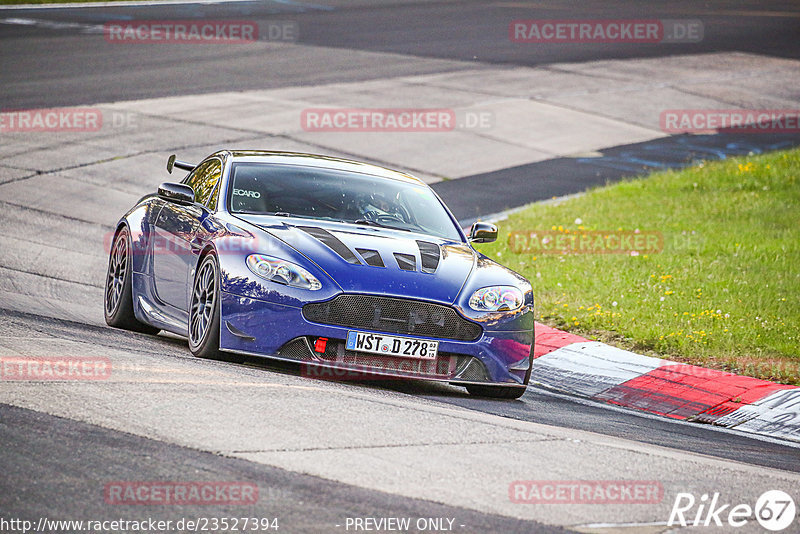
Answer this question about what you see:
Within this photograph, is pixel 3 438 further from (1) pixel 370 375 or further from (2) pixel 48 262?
(2) pixel 48 262

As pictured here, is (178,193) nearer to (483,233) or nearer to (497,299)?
(483,233)

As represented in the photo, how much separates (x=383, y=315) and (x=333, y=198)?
1.69m

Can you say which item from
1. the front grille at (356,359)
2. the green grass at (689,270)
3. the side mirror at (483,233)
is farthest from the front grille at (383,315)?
the green grass at (689,270)

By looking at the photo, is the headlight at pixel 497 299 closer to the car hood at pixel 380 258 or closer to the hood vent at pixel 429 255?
the car hood at pixel 380 258

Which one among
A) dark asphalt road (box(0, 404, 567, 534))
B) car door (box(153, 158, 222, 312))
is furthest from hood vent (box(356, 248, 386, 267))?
dark asphalt road (box(0, 404, 567, 534))

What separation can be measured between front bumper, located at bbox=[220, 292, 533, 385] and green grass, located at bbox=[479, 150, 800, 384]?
2.81m

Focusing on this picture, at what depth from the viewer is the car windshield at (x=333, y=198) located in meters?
8.41

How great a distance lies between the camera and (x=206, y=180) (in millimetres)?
9156

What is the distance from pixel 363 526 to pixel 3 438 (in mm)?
1677

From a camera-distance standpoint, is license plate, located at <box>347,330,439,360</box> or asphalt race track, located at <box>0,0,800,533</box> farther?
license plate, located at <box>347,330,439,360</box>

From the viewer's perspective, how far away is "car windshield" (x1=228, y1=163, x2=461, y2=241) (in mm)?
8414

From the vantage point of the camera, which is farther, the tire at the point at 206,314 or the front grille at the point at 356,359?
the tire at the point at 206,314

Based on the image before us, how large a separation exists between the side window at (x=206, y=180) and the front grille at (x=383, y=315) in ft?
5.69

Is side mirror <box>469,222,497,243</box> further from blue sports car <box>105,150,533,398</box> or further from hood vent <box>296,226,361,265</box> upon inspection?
hood vent <box>296,226,361,265</box>
